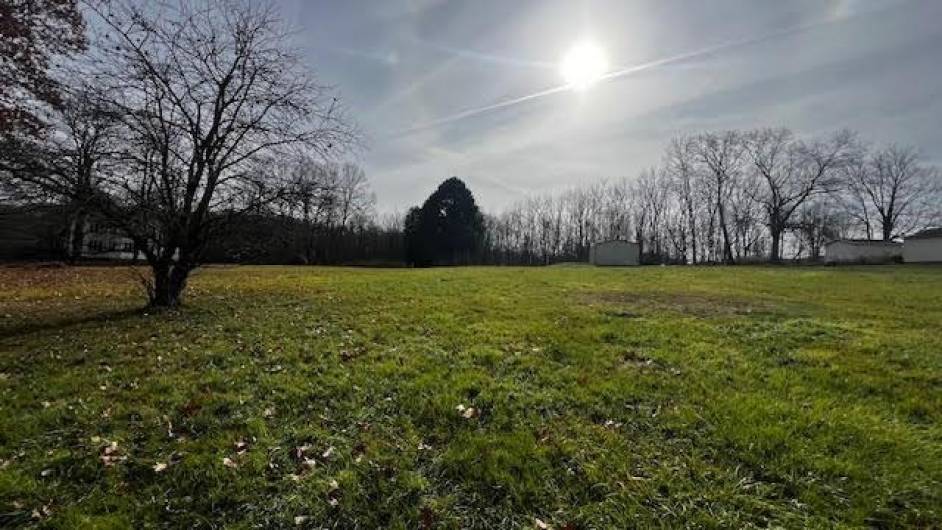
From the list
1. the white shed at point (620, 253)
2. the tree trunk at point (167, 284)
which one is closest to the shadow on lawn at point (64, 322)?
the tree trunk at point (167, 284)

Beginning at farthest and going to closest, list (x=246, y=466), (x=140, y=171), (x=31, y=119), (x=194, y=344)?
(x=31, y=119) → (x=140, y=171) → (x=194, y=344) → (x=246, y=466)

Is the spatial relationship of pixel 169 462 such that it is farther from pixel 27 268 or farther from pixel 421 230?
pixel 421 230

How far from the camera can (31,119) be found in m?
10.1

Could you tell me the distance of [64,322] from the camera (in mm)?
8750

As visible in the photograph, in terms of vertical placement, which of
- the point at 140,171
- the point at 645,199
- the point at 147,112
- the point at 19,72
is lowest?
the point at 140,171

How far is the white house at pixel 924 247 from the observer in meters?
37.2

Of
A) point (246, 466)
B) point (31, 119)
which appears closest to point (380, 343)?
point (246, 466)

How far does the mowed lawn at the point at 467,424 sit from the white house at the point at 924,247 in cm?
3966

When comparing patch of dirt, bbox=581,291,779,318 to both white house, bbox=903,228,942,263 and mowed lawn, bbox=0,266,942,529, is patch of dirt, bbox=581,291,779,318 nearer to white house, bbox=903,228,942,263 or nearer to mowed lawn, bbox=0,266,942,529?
mowed lawn, bbox=0,266,942,529

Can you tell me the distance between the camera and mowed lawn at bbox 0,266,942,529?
342 centimetres

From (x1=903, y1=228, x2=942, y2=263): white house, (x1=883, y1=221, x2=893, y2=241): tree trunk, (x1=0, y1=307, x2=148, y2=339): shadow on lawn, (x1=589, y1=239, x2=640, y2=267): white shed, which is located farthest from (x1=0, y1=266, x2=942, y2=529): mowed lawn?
(x1=883, y1=221, x2=893, y2=241): tree trunk

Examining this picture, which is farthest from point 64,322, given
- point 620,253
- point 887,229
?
point 887,229

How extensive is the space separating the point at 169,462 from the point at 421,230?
43915mm

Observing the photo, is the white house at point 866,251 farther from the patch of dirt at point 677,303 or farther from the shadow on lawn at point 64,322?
the shadow on lawn at point 64,322
